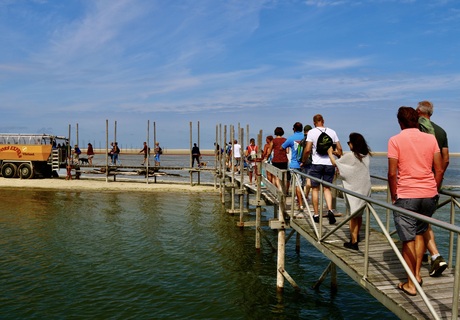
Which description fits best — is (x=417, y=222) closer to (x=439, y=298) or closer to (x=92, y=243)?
(x=439, y=298)

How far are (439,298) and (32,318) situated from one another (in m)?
7.42

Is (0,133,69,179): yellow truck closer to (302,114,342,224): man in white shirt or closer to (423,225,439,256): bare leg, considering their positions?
(302,114,342,224): man in white shirt

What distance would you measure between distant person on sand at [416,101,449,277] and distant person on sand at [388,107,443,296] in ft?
1.16

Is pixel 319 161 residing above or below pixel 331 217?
above

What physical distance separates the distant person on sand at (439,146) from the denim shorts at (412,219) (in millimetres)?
349

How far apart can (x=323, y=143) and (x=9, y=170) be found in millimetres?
31023

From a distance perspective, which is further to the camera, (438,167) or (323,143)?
(323,143)

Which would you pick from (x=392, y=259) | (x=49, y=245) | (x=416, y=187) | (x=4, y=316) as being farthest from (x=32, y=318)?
(x=416, y=187)

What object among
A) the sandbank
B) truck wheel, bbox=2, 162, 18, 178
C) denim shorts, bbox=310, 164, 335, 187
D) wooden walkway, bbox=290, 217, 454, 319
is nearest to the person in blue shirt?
denim shorts, bbox=310, 164, 335, 187

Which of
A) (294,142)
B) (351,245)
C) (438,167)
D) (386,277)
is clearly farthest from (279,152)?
(438,167)

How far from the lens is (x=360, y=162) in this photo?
6.46 meters

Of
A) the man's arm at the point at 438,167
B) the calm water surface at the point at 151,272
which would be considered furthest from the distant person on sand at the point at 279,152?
the man's arm at the point at 438,167

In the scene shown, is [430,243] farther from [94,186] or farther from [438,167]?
[94,186]

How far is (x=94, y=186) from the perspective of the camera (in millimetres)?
28891
